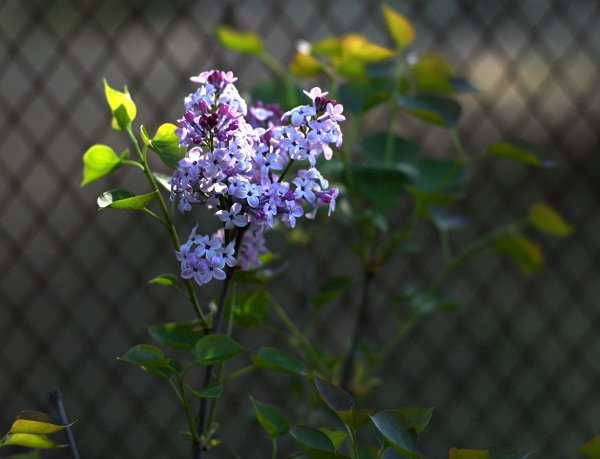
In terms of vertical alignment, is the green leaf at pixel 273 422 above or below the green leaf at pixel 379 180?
below

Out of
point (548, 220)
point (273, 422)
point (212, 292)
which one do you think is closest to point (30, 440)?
point (273, 422)

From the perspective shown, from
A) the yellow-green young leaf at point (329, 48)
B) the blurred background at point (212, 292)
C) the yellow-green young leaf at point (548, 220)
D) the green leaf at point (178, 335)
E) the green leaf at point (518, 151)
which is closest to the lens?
the green leaf at point (178, 335)

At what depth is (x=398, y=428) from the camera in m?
0.35

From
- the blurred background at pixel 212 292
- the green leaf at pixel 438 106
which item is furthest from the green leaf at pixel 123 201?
the blurred background at pixel 212 292

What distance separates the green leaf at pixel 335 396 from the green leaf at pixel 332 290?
23 centimetres

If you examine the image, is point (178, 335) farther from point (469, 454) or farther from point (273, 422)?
point (469, 454)

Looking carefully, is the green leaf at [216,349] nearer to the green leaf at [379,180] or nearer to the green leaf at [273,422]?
the green leaf at [273,422]

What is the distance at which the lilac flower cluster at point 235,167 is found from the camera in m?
0.37

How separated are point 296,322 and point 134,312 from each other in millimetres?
614

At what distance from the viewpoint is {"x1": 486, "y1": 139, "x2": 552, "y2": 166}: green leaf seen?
59 cm

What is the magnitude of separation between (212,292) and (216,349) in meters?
1.39

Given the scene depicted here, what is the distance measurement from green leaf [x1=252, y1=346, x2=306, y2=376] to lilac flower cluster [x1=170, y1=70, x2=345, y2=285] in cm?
7

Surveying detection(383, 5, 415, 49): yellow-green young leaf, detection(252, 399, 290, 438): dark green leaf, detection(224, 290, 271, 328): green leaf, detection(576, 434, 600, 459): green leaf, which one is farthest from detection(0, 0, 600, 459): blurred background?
detection(576, 434, 600, 459): green leaf

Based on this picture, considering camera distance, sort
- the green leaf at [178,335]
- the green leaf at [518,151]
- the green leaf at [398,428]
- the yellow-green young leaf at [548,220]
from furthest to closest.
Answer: the yellow-green young leaf at [548,220] → the green leaf at [518,151] → the green leaf at [178,335] → the green leaf at [398,428]
